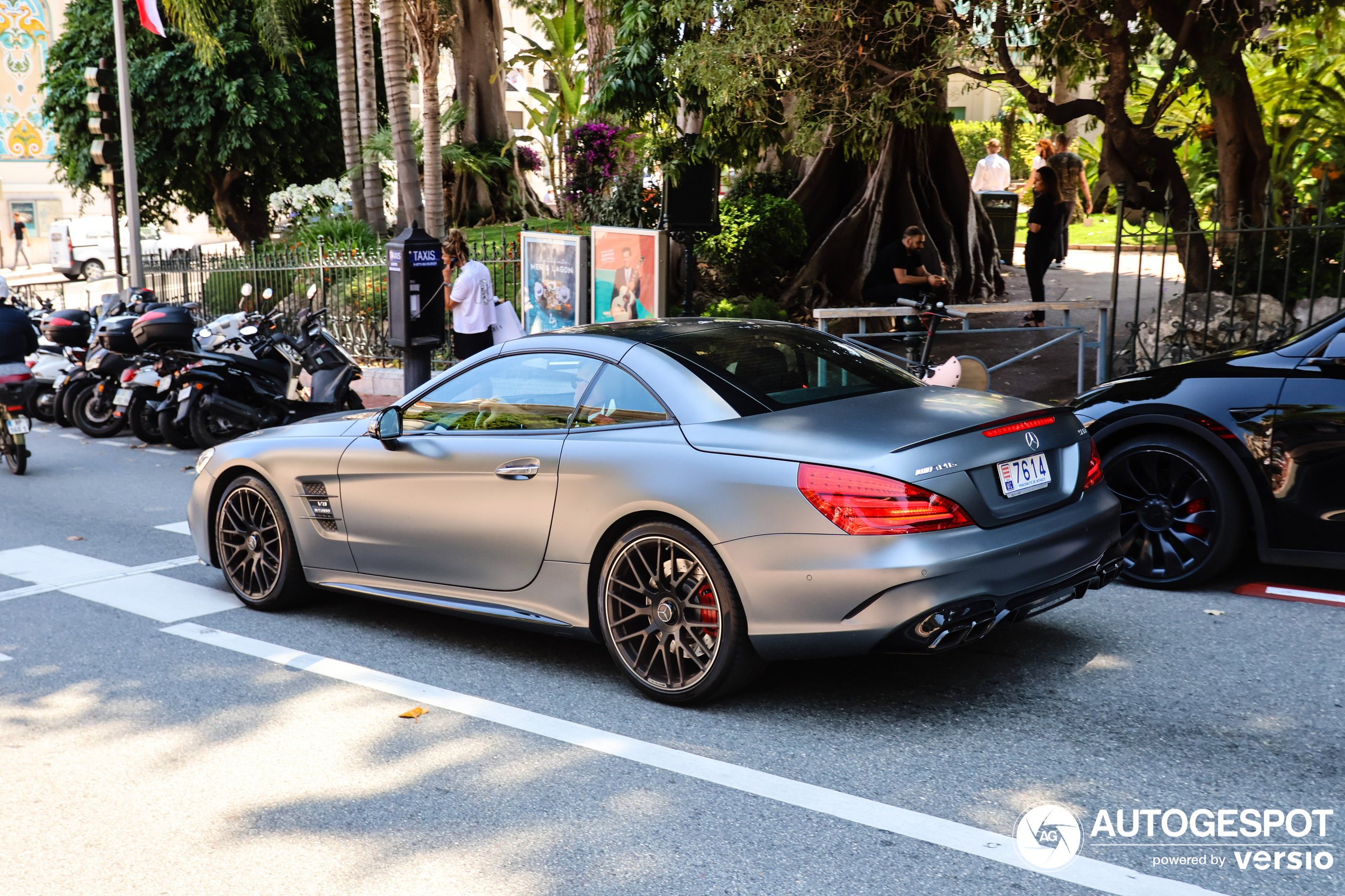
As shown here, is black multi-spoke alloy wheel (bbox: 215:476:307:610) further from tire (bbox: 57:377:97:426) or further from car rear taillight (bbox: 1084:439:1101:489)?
tire (bbox: 57:377:97:426)

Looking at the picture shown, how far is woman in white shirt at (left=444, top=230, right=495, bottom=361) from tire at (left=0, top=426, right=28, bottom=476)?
13.3 ft

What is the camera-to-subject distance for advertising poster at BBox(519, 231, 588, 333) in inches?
511

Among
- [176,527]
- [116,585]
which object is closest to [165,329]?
[176,527]

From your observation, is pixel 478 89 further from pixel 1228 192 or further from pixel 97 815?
pixel 97 815

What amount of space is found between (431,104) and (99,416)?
31.5ft

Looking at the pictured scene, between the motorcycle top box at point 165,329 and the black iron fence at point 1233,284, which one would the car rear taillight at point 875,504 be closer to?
the black iron fence at point 1233,284

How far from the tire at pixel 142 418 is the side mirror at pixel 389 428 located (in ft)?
25.4

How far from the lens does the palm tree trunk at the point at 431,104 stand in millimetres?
19016

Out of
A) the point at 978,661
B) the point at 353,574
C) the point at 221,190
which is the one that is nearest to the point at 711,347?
the point at 978,661

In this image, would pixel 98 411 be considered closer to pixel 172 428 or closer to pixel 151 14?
pixel 172 428

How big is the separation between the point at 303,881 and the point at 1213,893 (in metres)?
2.49

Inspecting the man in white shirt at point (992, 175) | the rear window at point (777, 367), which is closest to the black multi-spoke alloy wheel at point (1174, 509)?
the rear window at point (777, 367)

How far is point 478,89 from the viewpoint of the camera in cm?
2738

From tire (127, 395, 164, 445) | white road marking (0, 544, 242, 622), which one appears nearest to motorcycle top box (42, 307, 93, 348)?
tire (127, 395, 164, 445)
